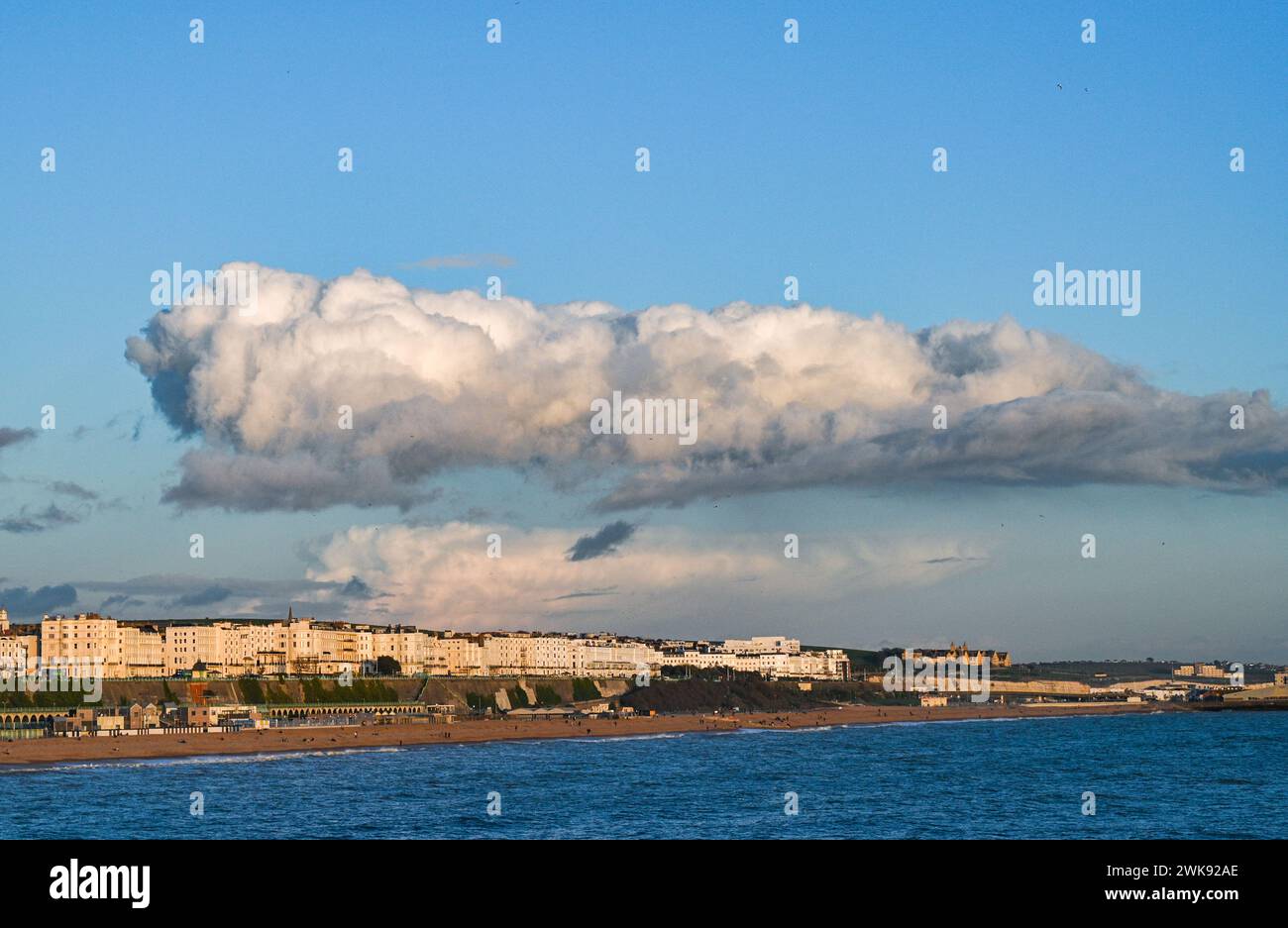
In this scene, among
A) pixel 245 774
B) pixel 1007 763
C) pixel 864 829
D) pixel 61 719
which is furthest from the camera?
pixel 61 719

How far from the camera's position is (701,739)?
184 meters

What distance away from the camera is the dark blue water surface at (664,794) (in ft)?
222

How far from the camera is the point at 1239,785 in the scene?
98125 millimetres

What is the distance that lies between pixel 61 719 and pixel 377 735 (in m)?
36.3

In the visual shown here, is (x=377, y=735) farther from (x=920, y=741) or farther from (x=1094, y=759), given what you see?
(x=1094, y=759)

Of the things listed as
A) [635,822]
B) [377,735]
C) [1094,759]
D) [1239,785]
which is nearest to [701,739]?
[377,735]

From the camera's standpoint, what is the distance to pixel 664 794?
87625 mm

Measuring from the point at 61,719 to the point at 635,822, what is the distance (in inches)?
4845

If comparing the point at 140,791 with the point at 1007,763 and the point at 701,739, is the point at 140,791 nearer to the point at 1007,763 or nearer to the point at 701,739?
the point at 1007,763

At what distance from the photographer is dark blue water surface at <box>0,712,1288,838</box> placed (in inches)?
2665

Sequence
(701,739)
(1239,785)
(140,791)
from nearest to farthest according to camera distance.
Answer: (140,791), (1239,785), (701,739)
